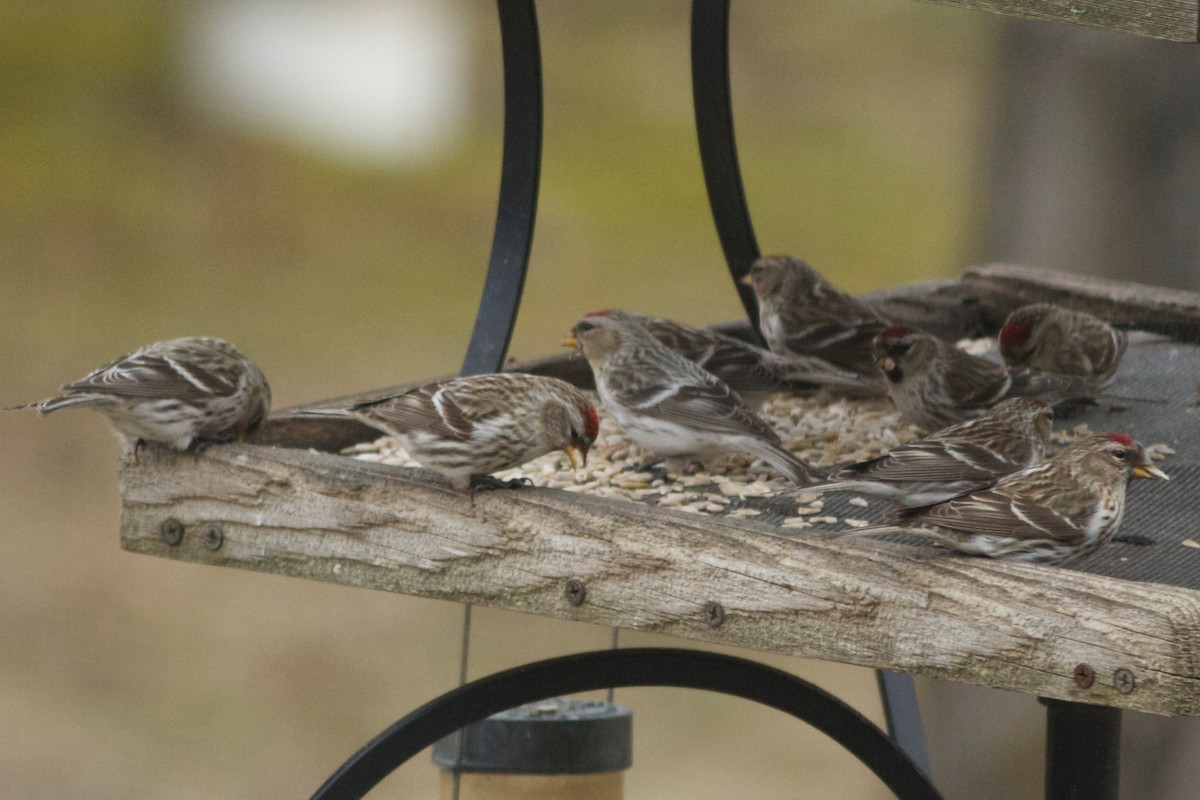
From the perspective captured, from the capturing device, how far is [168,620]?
9484 mm

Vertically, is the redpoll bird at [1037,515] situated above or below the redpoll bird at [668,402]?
below

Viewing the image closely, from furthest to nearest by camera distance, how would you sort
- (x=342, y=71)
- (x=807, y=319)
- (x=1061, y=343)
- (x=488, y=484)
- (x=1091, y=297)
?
(x=342, y=71), (x=1091, y=297), (x=807, y=319), (x=1061, y=343), (x=488, y=484)

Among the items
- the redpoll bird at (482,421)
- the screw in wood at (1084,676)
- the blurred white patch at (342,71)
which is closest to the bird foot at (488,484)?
the redpoll bird at (482,421)

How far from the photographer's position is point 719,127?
4.38 metres

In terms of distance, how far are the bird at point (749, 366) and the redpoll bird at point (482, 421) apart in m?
0.87

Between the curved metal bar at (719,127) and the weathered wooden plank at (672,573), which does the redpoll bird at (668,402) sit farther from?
the weathered wooden plank at (672,573)

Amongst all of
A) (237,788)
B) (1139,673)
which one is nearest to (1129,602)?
(1139,673)

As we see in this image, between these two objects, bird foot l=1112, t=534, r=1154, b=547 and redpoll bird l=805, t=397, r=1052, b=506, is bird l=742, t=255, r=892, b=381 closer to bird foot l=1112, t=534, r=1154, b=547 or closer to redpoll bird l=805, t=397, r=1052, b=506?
redpoll bird l=805, t=397, r=1052, b=506

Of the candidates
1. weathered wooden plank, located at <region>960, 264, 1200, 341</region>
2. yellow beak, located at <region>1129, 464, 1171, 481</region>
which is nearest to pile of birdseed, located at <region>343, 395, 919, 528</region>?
yellow beak, located at <region>1129, 464, 1171, 481</region>

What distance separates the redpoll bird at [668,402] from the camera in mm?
Answer: 3629

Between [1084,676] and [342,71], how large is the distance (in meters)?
10.0

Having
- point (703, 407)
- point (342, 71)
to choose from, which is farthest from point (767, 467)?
point (342, 71)

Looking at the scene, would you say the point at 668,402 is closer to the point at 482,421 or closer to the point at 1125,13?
the point at 482,421

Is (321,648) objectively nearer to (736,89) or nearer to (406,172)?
(406,172)
